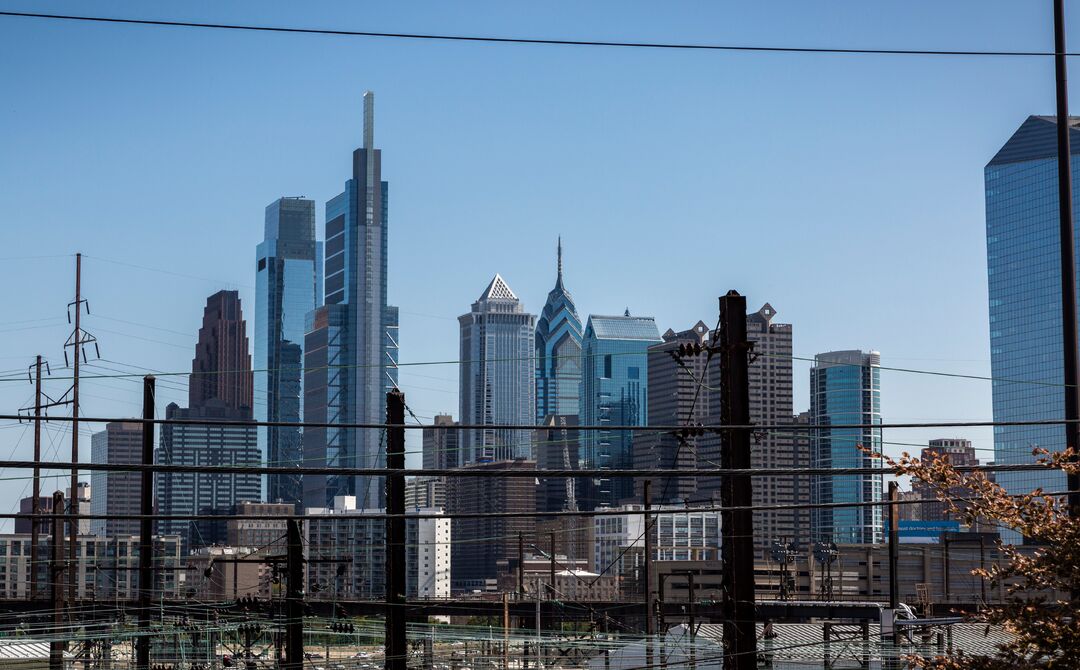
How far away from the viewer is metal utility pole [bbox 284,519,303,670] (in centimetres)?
3155

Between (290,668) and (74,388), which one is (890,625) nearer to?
(290,668)

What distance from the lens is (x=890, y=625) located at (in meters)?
Answer: 37.0

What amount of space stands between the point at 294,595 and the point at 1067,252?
18.0m

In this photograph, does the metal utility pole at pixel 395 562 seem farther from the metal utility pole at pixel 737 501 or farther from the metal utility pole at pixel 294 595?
the metal utility pole at pixel 737 501

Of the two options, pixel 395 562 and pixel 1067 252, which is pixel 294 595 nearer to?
pixel 395 562

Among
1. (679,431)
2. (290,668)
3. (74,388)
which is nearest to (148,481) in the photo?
(290,668)

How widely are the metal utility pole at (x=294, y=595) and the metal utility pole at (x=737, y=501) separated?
475 inches

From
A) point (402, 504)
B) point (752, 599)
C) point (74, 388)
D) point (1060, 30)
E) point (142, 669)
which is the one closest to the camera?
point (752, 599)

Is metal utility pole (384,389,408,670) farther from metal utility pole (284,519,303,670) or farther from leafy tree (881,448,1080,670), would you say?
leafy tree (881,448,1080,670)

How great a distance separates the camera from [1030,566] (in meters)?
18.5

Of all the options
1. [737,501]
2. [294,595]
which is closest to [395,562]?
[294,595]

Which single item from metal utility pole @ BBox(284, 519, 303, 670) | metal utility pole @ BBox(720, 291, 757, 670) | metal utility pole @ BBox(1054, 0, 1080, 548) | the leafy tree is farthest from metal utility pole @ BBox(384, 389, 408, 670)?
metal utility pole @ BBox(1054, 0, 1080, 548)

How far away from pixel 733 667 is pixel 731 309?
5.32m

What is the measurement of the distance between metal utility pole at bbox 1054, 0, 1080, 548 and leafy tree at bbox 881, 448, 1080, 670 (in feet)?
7.26
